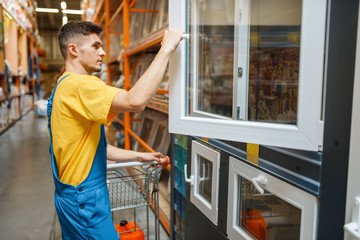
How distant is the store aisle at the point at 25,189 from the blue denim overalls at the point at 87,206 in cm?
172

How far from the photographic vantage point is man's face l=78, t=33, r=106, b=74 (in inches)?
63.8

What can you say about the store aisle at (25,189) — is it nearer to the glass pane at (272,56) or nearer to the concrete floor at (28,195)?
the concrete floor at (28,195)

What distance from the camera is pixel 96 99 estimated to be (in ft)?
4.49

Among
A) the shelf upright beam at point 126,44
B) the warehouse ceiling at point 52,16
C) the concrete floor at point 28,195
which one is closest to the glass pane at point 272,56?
the concrete floor at point 28,195

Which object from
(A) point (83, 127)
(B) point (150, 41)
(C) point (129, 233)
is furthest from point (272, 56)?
(C) point (129, 233)

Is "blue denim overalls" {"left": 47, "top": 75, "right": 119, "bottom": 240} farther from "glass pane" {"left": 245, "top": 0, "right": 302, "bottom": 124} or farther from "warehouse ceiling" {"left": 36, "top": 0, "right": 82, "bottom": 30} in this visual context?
"warehouse ceiling" {"left": 36, "top": 0, "right": 82, "bottom": 30}

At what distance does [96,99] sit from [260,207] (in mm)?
1052

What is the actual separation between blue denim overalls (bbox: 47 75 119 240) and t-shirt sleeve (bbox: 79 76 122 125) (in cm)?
25

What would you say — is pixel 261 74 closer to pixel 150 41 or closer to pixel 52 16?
pixel 150 41

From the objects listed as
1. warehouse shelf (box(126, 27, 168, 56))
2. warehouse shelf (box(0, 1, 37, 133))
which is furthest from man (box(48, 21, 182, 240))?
warehouse shelf (box(0, 1, 37, 133))

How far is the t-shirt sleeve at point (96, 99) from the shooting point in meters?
1.36

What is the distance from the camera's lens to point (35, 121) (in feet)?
35.1

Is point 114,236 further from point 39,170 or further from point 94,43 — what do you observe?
point 39,170

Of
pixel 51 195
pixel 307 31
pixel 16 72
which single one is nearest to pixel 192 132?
pixel 307 31
